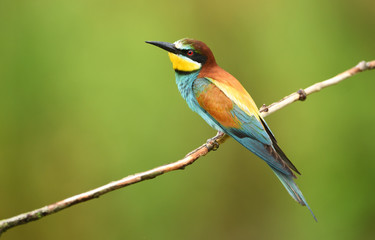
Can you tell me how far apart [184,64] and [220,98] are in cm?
21

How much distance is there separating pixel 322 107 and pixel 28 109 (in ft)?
6.37

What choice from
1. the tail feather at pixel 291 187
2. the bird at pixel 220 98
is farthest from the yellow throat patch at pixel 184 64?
the tail feather at pixel 291 187

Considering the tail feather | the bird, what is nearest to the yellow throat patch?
the bird

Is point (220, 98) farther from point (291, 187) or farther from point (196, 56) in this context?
point (291, 187)

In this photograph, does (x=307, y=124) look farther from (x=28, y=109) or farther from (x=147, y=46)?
(x=28, y=109)

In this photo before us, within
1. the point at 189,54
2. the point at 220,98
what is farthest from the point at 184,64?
the point at 220,98

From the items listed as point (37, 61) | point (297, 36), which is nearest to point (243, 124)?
point (297, 36)

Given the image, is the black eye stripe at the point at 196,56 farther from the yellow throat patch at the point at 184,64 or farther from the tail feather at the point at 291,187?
the tail feather at the point at 291,187

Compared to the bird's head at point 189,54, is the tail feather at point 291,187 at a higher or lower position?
lower

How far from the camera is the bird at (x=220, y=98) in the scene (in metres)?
1.82

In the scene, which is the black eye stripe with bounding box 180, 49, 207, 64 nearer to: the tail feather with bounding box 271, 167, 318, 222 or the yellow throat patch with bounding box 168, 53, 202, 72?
the yellow throat patch with bounding box 168, 53, 202, 72

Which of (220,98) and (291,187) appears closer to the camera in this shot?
(291,187)

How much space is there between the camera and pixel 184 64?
77.2 inches

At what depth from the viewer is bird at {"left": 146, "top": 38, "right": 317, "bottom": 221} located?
182 cm
